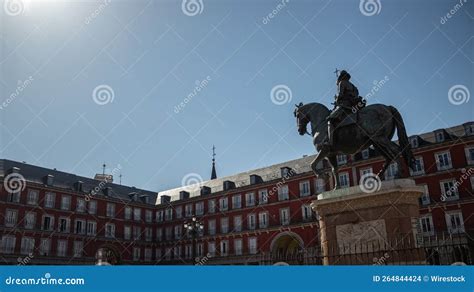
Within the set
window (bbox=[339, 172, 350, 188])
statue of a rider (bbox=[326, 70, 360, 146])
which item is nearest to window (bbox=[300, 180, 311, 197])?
window (bbox=[339, 172, 350, 188])

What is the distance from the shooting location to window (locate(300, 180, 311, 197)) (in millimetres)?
37084

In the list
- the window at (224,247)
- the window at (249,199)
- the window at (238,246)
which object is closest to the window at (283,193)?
the window at (249,199)

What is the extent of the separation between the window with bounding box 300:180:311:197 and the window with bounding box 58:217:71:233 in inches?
920

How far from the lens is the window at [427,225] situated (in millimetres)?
29344

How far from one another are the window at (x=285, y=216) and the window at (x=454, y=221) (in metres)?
13.6

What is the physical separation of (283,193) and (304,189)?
7.90 ft

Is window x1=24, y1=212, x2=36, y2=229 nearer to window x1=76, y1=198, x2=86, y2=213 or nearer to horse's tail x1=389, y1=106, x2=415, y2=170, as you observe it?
window x1=76, y1=198, x2=86, y2=213

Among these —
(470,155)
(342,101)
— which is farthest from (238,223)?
(342,101)

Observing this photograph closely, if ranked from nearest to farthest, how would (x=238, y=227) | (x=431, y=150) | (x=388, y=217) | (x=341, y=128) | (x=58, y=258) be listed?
(x=388, y=217) → (x=341, y=128) → (x=431, y=150) → (x=58, y=258) → (x=238, y=227)
